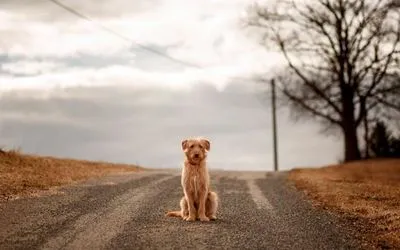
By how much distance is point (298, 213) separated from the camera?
15000mm

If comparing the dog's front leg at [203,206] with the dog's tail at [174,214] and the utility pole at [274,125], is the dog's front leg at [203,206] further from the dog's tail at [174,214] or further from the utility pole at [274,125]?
the utility pole at [274,125]

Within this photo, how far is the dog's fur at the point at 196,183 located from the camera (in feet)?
40.2

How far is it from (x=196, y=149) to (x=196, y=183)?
716mm

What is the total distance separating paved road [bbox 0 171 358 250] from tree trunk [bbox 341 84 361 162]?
2284cm

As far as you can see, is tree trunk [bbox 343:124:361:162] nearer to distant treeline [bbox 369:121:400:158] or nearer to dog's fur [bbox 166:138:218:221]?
distant treeline [bbox 369:121:400:158]

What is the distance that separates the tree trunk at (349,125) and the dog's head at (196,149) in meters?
29.8

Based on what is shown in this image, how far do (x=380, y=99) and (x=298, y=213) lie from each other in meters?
27.5

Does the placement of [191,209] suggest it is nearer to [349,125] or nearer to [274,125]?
[349,125]

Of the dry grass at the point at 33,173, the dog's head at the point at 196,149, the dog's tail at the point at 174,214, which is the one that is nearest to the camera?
the dog's head at the point at 196,149

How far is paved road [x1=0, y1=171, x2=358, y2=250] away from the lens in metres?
10.8

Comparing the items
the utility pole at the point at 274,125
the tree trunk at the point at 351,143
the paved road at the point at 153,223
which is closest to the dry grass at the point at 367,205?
the paved road at the point at 153,223

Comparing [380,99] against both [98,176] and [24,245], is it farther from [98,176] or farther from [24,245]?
[24,245]

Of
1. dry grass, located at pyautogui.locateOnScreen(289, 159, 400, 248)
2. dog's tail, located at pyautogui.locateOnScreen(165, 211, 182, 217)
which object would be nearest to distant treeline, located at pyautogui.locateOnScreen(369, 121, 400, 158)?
dry grass, located at pyautogui.locateOnScreen(289, 159, 400, 248)

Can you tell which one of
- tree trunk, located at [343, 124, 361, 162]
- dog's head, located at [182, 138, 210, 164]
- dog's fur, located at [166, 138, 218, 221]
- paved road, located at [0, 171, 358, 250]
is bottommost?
paved road, located at [0, 171, 358, 250]
